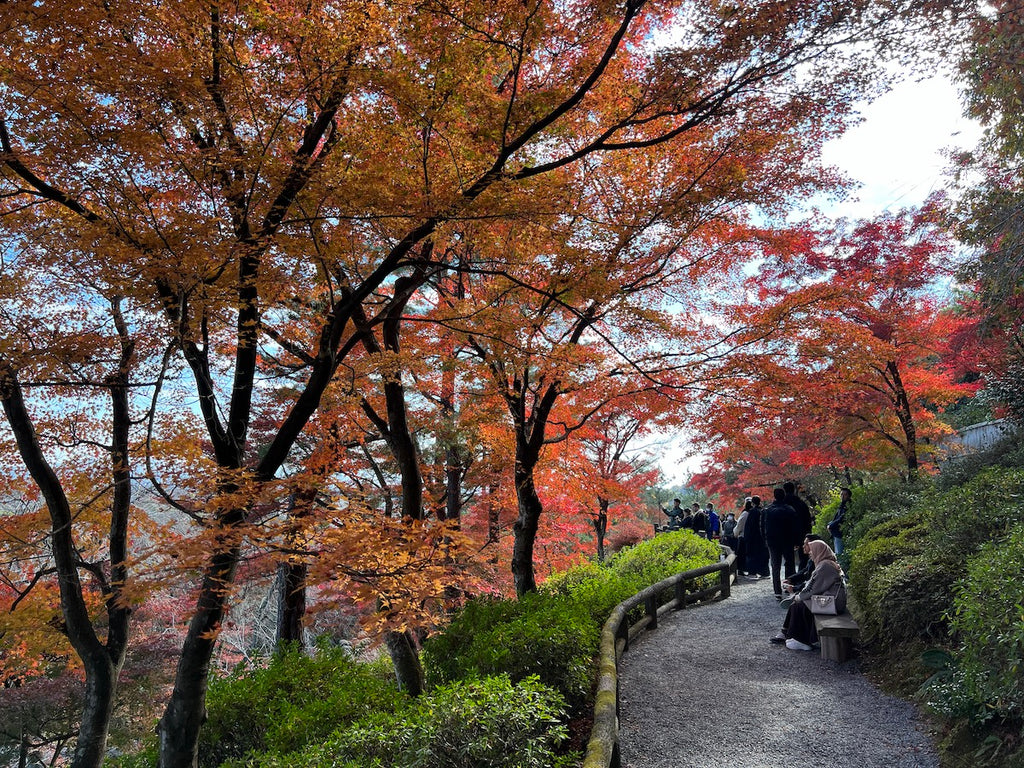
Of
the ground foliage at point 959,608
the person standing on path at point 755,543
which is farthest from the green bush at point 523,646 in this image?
the person standing on path at point 755,543

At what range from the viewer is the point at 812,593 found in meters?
6.92

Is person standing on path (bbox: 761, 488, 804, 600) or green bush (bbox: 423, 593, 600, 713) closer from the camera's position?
green bush (bbox: 423, 593, 600, 713)

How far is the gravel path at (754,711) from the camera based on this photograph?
4.42m

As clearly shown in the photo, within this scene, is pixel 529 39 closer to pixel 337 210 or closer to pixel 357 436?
pixel 337 210

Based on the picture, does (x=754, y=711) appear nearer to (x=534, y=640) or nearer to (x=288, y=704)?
(x=534, y=640)

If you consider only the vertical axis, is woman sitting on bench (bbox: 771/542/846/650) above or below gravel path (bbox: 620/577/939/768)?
above

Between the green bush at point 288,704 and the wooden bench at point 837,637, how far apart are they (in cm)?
466

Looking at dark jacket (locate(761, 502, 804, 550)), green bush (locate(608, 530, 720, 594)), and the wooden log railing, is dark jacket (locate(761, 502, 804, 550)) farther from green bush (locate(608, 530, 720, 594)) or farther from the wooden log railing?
green bush (locate(608, 530, 720, 594))

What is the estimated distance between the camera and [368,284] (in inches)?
217

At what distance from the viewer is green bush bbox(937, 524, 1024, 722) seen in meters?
3.37

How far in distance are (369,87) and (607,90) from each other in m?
2.51

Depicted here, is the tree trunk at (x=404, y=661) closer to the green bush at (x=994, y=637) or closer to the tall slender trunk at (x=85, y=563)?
the tall slender trunk at (x=85, y=563)

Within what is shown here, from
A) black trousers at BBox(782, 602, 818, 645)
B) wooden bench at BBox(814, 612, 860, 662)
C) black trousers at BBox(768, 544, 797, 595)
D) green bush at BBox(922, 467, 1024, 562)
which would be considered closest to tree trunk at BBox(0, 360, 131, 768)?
wooden bench at BBox(814, 612, 860, 662)

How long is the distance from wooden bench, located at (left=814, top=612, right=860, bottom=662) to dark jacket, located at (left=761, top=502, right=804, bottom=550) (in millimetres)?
2700
